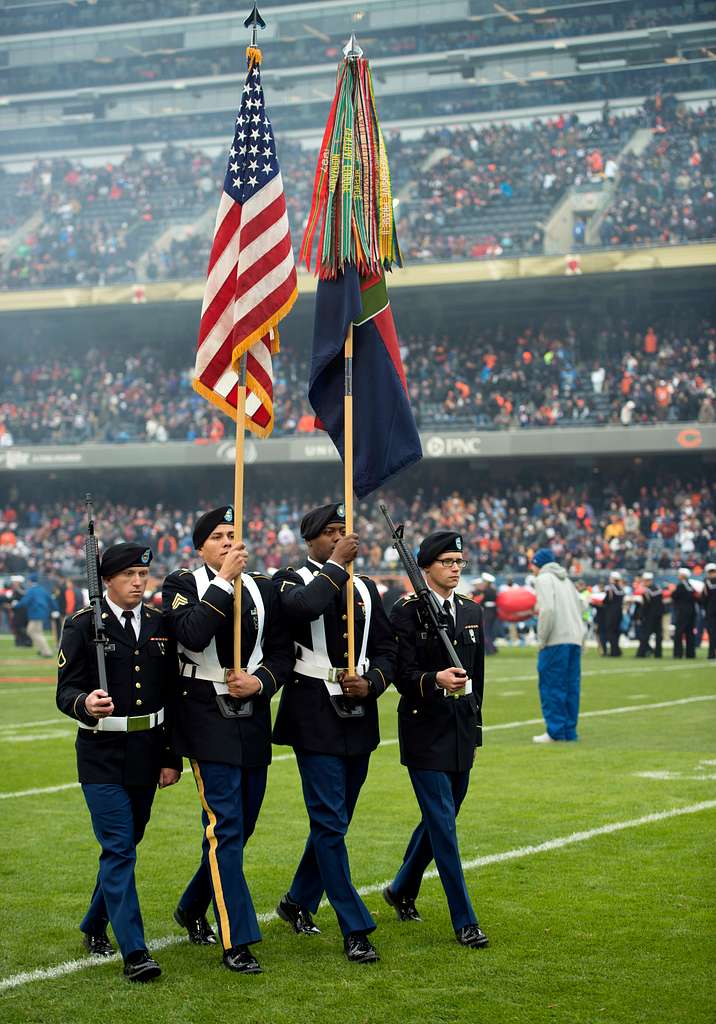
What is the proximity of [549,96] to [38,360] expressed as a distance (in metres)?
19.7

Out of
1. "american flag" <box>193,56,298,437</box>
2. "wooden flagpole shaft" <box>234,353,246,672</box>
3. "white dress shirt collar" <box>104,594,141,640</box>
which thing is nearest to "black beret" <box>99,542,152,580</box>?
"white dress shirt collar" <box>104,594,141,640</box>

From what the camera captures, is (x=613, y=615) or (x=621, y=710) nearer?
(x=621, y=710)

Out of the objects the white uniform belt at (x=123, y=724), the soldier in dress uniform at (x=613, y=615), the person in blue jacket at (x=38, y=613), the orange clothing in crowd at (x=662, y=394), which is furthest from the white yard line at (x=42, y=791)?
the orange clothing in crowd at (x=662, y=394)

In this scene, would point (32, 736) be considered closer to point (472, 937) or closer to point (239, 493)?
point (239, 493)

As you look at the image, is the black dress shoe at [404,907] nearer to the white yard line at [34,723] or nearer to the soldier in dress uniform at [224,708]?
the soldier in dress uniform at [224,708]

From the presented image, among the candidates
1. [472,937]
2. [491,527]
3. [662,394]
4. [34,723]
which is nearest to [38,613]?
[34,723]

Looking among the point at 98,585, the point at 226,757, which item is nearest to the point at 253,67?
the point at 98,585

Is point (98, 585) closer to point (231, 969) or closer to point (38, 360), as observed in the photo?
point (231, 969)

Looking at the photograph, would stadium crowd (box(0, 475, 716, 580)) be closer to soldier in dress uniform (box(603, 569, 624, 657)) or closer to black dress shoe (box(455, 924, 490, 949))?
soldier in dress uniform (box(603, 569, 624, 657))

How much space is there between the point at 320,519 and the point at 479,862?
104 inches

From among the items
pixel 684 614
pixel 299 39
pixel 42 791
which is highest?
pixel 299 39

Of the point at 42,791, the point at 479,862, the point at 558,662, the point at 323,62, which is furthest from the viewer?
the point at 323,62

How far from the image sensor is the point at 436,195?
147ft

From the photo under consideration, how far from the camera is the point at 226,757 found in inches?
237
